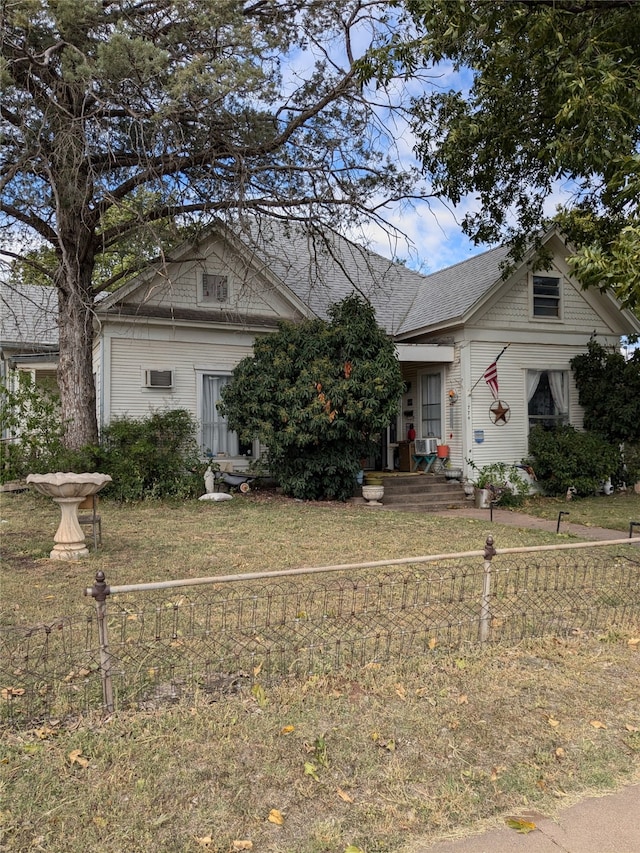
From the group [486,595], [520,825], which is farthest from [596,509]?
[520,825]

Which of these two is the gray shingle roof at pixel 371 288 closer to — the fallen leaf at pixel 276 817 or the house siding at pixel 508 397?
the house siding at pixel 508 397

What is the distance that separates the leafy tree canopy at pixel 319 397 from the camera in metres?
12.2

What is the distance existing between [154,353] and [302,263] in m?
6.46

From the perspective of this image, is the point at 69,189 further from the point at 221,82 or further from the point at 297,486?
the point at 297,486

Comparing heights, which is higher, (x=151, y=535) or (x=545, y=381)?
(x=545, y=381)

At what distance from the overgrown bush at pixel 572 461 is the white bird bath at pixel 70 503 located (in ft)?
35.1

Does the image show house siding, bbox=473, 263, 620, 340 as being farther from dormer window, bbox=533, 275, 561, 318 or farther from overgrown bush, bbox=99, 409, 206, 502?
overgrown bush, bbox=99, 409, 206, 502

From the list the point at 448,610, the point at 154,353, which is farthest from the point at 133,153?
the point at 448,610

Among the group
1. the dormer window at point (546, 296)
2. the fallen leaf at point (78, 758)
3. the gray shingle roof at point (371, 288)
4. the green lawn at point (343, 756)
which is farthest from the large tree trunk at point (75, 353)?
the dormer window at point (546, 296)

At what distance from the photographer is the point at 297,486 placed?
12.9m

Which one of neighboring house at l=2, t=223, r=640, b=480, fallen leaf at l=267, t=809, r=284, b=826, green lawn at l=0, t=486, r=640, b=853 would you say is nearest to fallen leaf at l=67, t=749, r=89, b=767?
green lawn at l=0, t=486, r=640, b=853

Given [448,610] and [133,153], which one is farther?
[133,153]

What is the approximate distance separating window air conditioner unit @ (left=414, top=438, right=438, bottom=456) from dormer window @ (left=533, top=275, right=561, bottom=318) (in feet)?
13.6

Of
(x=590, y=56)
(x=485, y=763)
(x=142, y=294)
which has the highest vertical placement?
(x=590, y=56)
